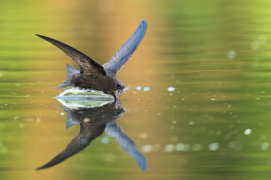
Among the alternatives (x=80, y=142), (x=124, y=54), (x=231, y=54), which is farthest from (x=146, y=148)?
(x=231, y=54)

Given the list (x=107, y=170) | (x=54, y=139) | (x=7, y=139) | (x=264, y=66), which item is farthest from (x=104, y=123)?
(x=264, y=66)

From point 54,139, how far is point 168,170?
1084 millimetres

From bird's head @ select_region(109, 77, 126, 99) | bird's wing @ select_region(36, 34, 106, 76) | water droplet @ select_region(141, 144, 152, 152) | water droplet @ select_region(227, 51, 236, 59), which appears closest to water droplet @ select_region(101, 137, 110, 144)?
water droplet @ select_region(141, 144, 152, 152)

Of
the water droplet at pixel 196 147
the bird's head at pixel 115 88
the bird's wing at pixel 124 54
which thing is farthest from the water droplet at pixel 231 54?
the water droplet at pixel 196 147

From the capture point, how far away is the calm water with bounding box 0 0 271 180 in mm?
3254

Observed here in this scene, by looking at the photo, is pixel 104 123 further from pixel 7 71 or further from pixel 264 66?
pixel 264 66

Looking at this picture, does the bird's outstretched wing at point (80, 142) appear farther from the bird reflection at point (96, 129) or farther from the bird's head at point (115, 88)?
the bird's head at point (115, 88)

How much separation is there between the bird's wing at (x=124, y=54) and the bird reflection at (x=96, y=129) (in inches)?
28.9

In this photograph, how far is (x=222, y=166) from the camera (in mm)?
3205

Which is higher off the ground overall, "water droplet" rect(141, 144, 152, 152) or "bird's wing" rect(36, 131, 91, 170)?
"water droplet" rect(141, 144, 152, 152)

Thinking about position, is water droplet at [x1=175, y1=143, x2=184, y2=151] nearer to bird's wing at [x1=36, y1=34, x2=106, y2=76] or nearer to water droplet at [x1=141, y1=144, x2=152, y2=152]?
water droplet at [x1=141, y1=144, x2=152, y2=152]

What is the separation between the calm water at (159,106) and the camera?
10.7 ft

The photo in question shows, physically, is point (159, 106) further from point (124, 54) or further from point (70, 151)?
point (70, 151)

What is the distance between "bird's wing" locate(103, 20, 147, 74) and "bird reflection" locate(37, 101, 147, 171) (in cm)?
73
